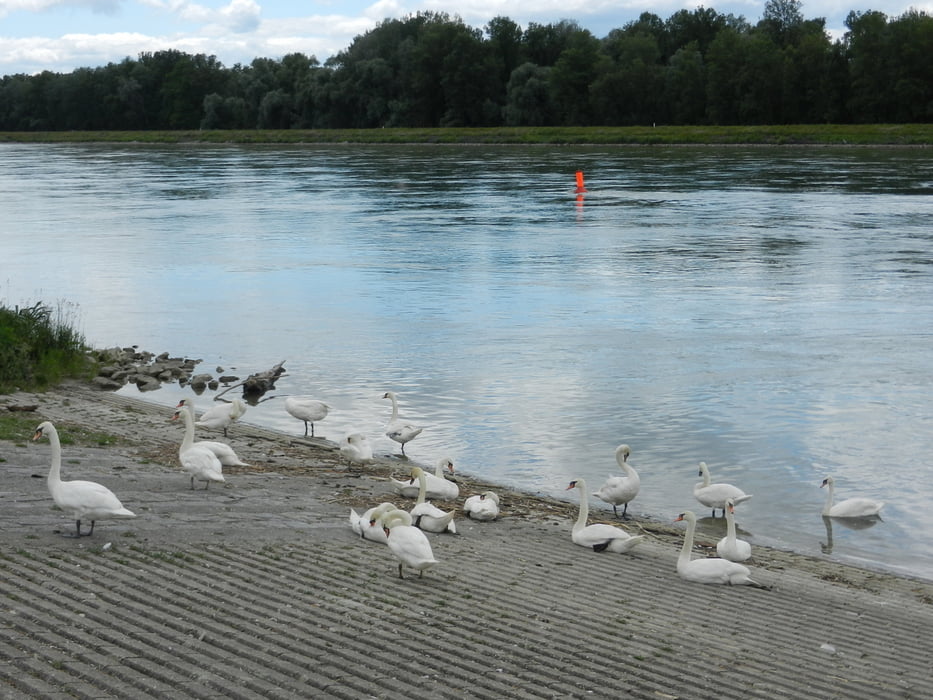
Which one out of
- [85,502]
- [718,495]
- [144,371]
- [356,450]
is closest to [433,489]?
[356,450]

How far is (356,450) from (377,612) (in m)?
6.01

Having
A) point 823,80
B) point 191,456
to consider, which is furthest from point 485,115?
point 191,456

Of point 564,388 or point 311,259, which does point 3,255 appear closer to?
point 311,259

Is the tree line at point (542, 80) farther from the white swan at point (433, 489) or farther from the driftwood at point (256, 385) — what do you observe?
the white swan at point (433, 489)

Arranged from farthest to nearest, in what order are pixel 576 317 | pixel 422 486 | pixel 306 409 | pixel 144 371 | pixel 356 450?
pixel 576 317 < pixel 144 371 < pixel 306 409 < pixel 356 450 < pixel 422 486

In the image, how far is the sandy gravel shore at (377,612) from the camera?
273 inches

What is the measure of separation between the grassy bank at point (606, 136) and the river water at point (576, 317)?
3659 cm

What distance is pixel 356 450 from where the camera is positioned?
14086 mm

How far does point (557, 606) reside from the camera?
28.9 ft

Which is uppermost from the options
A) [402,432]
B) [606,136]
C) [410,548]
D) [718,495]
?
[606,136]

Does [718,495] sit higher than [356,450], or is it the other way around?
[356,450]

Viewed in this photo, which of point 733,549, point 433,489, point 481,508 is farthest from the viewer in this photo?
point 433,489

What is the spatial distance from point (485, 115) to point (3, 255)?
10056 centimetres

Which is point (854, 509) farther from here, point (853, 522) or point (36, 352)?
point (36, 352)
